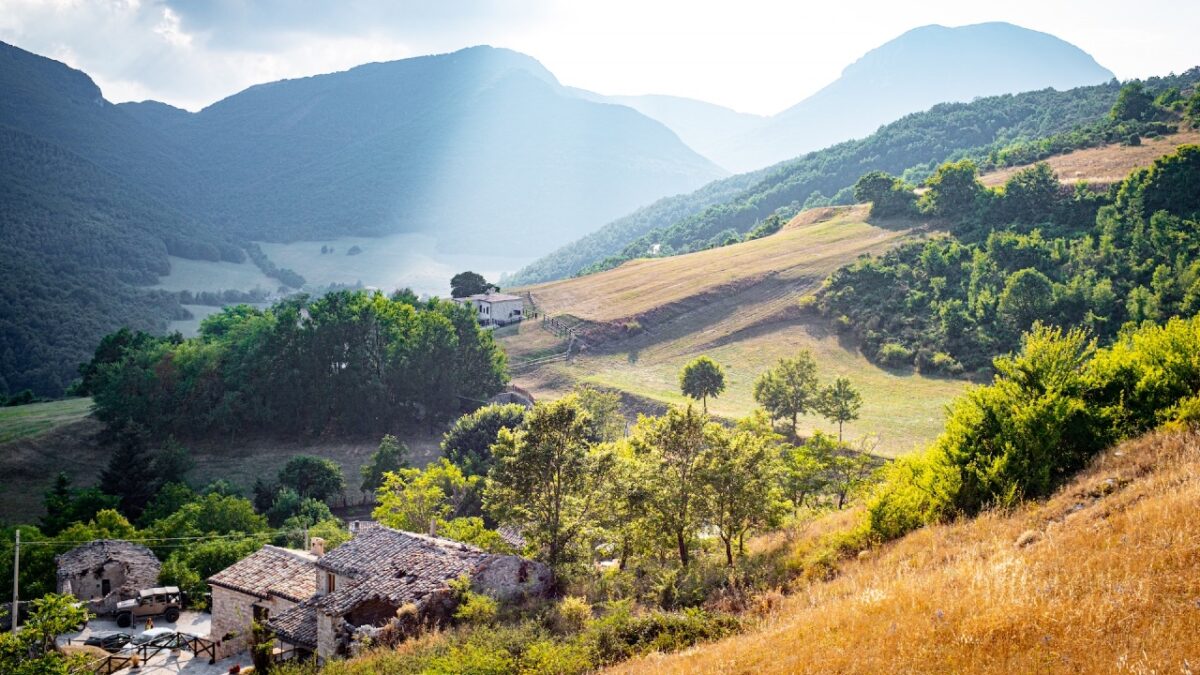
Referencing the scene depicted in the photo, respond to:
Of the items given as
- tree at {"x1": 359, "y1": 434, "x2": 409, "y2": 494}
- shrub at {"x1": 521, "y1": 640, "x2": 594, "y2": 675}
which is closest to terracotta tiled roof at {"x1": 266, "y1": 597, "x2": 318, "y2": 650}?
shrub at {"x1": 521, "y1": 640, "x2": 594, "y2": 675}

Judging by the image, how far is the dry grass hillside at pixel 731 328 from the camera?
7194 centimetres

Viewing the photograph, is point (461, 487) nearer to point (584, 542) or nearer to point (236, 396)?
point (584, 542)

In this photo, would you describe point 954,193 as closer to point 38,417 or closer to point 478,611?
point 478,611

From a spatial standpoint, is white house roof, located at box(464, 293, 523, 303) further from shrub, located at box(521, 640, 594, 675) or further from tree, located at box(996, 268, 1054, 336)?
shrub, located at box(521, 640, 594, 675)

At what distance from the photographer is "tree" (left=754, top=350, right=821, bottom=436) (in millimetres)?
62906

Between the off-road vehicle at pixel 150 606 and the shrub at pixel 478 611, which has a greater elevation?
the shrub at pixel 478 611

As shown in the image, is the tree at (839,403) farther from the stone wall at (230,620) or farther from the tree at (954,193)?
the tree at (954,193)

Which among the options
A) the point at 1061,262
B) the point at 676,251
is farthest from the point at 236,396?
the point at 676,251

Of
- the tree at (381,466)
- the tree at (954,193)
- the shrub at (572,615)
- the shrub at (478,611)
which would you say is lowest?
the tree at (381,466)

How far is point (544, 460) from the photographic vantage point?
2625 centimetres

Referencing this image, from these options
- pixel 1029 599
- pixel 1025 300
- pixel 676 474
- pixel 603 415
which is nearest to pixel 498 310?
pixel 603 415

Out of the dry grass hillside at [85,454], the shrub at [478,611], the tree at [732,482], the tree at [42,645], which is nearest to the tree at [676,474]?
the tree at [732,482]

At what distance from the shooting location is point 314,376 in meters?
77.3

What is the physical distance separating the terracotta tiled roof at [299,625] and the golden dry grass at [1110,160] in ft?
340
